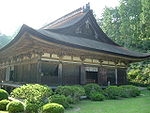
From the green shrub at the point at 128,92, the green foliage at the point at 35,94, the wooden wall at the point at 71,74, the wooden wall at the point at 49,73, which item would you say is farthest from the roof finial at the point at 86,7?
the green foliage at the point at 35,94

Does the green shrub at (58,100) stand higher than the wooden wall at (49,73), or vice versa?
the wooden wall at (49,73)

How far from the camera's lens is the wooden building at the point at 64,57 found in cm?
1280

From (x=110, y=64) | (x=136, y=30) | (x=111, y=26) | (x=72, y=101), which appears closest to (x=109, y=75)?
(x=110, y=64)

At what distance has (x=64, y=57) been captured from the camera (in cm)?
1509

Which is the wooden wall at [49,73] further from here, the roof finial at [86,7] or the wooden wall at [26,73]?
the roof finial at [86,7]

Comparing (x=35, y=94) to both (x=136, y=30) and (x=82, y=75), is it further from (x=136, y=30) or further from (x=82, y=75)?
(x=136, y=30)

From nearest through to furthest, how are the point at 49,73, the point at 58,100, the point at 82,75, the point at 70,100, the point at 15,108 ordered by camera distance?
the point at 15,108 → the point at 58,100 → the point at 70,100 → the point at 49,73 → the point at 82,75

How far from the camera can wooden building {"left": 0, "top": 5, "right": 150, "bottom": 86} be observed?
12805mm

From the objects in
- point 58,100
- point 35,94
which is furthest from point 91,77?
point 35,94

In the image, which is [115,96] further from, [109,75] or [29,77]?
[29,77]

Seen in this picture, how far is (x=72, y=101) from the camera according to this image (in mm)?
11133

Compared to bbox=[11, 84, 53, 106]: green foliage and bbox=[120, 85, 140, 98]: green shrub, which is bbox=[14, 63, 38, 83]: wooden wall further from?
bbox=[120, 85, 140, 98]: green shrub

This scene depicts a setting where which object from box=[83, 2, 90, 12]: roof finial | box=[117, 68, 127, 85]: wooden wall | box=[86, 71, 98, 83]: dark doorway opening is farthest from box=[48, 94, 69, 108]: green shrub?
box=[83, 2, 90, 12]: roof finial

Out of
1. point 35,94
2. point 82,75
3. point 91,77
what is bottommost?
point 35,94
